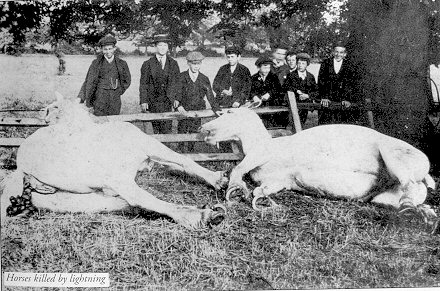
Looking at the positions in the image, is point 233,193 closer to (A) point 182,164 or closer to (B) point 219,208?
(B) point 219,208

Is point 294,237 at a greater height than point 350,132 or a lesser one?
lesser

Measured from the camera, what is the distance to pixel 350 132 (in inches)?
122

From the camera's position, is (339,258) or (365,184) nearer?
(339,258)

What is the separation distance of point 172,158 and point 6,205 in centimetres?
119

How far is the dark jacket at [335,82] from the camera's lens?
329cm

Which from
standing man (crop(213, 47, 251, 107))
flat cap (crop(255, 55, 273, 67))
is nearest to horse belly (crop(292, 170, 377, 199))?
standing man (crop(213, 47, 251, 107))

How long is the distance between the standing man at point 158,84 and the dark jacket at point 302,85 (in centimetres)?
85

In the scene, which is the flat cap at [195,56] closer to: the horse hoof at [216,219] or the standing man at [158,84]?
the standing man at [158,84]

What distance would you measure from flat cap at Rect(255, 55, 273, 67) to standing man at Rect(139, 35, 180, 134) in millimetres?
605

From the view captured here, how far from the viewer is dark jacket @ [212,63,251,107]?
10.9 feet

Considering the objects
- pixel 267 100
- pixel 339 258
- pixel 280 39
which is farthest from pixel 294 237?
pixel 280 39

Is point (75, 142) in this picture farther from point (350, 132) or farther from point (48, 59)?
point (350, 132)

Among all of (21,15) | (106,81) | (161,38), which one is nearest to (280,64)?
(161,38)

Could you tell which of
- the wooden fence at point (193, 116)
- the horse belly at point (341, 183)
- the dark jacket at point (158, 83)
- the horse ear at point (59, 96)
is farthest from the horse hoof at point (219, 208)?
the horse ear at point (59, 96)
